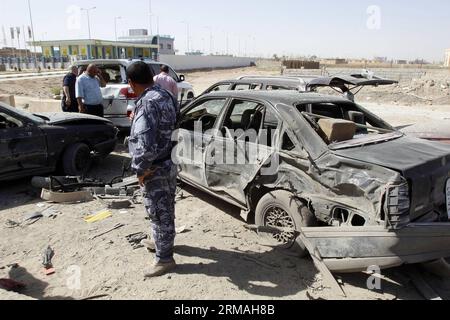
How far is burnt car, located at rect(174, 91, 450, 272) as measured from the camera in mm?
2797

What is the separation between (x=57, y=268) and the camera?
134 inches

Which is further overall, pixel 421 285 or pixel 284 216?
pixel 284 216

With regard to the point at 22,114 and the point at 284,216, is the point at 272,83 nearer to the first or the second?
the point at 284,216

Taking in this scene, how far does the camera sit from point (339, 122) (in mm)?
3518

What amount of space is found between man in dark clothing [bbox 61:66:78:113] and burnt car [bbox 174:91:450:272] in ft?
14.1

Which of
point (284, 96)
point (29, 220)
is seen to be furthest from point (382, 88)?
point (29, 220)

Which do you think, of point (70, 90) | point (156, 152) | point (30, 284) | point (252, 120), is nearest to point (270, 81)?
point (252, 120)

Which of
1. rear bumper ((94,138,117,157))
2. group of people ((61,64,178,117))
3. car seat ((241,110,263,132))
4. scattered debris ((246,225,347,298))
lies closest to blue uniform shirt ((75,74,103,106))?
group of people ((61,64,178,117))

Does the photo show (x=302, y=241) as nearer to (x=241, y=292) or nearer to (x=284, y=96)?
(x=241, y=292)

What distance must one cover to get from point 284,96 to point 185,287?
2.31 meters

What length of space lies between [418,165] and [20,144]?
16.6ft

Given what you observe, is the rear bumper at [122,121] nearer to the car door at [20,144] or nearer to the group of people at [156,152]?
the car door at [20,144]

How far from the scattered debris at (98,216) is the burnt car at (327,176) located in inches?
45.0

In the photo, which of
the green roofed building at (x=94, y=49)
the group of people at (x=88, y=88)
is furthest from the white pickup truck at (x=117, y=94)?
the green roofed building at (x=94, y=49)
